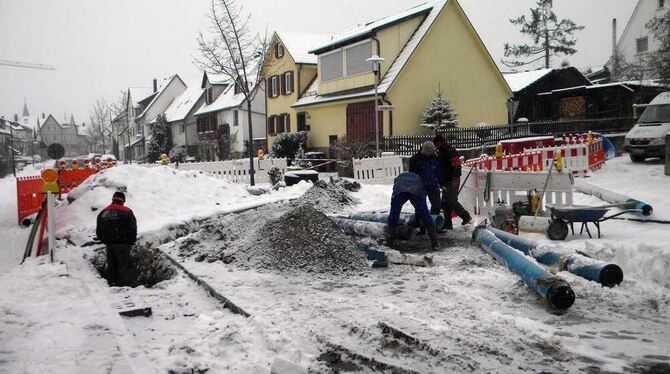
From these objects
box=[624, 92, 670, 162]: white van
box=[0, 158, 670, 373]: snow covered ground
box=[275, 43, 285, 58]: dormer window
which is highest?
box=[275, 43, 285, 58]: dormer window

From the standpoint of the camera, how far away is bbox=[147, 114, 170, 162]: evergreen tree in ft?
183

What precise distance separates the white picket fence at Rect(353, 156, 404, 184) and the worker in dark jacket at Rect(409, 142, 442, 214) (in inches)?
313

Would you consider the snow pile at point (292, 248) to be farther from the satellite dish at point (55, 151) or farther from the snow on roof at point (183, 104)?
the snow on roof at point (183, 104)

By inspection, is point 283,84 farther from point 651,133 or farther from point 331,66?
point 651,133

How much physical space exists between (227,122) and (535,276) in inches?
1725

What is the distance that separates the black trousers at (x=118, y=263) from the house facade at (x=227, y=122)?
32602 millimetres

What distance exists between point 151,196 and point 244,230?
4.05 meters

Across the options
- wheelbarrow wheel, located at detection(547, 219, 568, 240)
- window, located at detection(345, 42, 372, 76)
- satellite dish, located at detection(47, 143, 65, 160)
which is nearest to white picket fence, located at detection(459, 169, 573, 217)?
wheelbarrow wheel, located at detection(547, 219, 568, 240)

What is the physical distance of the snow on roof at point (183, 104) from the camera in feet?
180

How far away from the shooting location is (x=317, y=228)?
752cm

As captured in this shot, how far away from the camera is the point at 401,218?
8633mm

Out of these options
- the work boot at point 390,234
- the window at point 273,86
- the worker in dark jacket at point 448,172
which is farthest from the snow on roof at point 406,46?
the work boot at point 390,234

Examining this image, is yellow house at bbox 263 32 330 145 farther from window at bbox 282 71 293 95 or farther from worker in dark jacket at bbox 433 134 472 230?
worker in dark jacket at bbox 433 134 472 230

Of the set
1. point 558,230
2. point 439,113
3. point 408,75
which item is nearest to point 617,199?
point 558,230
